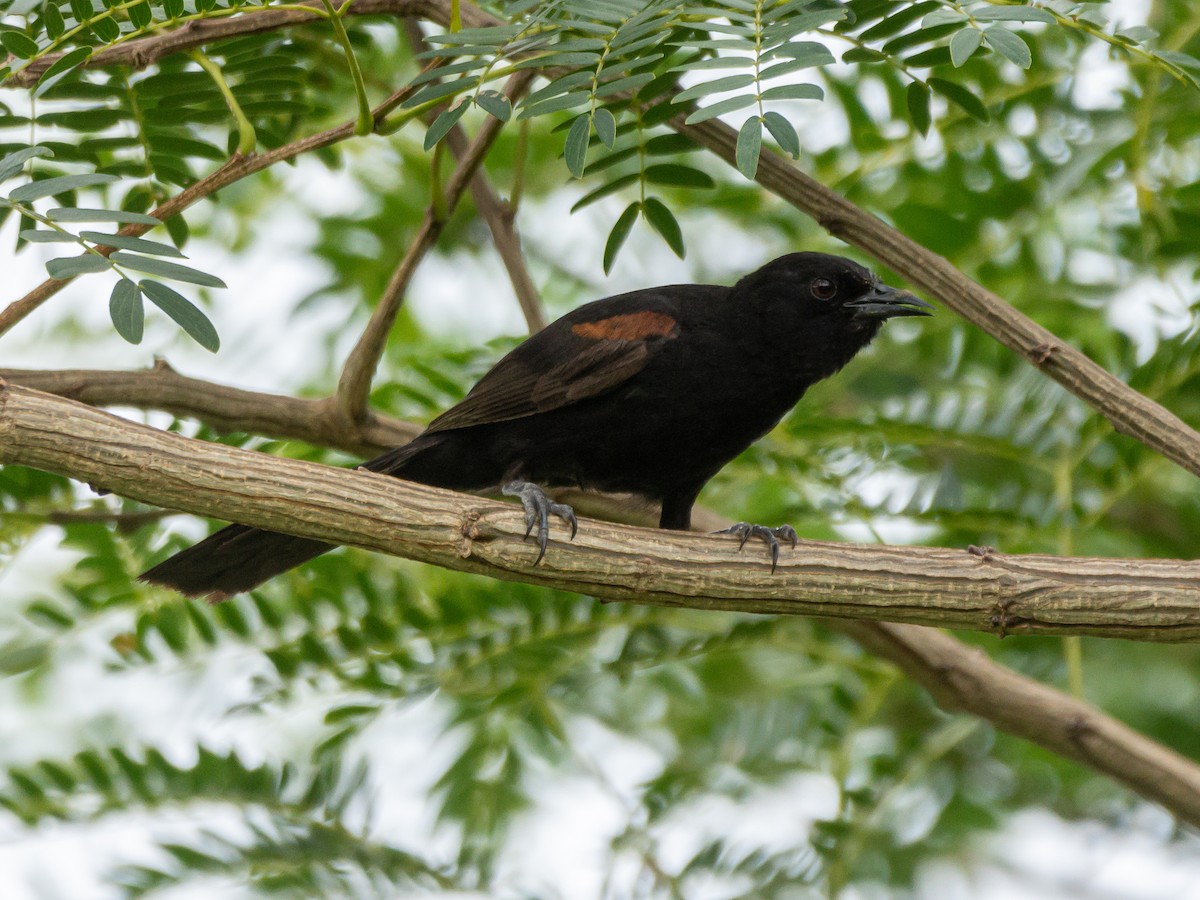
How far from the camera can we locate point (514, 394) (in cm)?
411

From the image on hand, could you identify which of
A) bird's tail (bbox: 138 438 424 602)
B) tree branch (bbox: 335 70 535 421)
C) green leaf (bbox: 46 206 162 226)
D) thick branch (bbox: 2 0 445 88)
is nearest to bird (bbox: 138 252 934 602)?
bird's tail (bbox: 138 438 424 602)

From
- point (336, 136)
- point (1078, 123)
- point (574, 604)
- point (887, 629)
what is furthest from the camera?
point (1078, 123)

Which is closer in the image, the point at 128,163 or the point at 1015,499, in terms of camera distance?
the point at 128,163

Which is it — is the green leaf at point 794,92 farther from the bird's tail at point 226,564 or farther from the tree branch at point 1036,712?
the bird's tail at point 226,564

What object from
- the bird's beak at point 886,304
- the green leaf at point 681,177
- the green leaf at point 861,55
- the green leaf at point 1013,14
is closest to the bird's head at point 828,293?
the bird's beak at point 886,304

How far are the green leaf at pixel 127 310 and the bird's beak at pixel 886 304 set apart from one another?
236cm

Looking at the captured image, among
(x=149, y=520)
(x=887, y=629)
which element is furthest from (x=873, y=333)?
(x=149, y=520)

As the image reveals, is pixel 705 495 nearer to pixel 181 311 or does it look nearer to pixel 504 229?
pixel 504 229

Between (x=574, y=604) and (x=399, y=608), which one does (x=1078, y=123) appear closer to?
(x=574, y=604)

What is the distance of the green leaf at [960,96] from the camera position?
3.51m

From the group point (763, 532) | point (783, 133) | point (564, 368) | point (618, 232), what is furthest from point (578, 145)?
point (763, 532)

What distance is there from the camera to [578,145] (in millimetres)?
2928

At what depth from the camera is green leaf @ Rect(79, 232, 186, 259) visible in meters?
2.71

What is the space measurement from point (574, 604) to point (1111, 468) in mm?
1826
